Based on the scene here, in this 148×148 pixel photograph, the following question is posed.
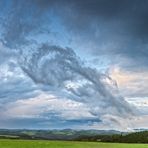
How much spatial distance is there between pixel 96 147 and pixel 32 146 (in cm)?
Result: 1616

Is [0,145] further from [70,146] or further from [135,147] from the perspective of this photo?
[135,147]

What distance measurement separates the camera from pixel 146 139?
597ft

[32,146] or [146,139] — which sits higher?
[146,139]

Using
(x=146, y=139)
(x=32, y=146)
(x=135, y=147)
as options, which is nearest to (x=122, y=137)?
(x=146, y=139)

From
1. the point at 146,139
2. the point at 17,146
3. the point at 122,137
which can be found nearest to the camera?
the point at 17,146

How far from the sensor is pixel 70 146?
303 feet

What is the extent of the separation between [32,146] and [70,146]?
1047 cm

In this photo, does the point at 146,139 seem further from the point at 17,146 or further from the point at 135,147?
the point at 17,146

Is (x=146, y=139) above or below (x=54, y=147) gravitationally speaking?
above

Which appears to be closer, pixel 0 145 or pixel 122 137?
pixel 0 145

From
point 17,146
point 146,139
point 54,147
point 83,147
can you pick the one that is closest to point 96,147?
point 83,147

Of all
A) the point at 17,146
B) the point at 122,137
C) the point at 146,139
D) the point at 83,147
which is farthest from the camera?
the point at 122,137

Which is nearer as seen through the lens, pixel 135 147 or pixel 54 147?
pixel 54 147

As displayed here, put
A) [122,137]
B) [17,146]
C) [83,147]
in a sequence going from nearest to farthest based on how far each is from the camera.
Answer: [17,146], [83,147], [122,137]
